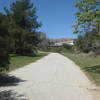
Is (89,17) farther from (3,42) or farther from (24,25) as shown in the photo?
(24,25)

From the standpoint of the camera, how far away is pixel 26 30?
182 feet

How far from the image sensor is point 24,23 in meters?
56.5

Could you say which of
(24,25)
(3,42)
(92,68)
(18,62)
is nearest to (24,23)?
(24,25)

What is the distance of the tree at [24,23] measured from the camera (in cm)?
5400

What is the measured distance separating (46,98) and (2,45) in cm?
433

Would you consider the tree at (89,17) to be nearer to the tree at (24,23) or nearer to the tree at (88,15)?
the tree at (88,15)

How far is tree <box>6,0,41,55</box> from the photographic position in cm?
5400

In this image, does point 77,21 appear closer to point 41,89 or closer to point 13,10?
point 41,89

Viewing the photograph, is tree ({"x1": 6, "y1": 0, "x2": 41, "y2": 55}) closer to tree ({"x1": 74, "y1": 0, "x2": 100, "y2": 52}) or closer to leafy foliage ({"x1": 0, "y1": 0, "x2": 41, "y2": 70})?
→ leafy foliage ({"x1": 0, "y1": 0, "x2": 41, "y2": 70})

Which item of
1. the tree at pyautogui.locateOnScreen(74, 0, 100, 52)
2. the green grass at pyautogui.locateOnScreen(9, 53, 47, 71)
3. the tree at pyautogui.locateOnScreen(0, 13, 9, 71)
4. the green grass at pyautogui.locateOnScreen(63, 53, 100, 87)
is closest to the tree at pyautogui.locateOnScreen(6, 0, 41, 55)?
the green grass at pyautogui.locateOnScreen(9, 53, 47, 71)

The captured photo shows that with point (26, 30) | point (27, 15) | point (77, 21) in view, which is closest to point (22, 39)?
point (26, 30)

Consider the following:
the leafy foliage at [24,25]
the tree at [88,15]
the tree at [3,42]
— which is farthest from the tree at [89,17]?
the leafy foliage at [24,25]

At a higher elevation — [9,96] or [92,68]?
[9,96]

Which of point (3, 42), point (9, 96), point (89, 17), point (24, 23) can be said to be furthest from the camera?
point (24, 23)
